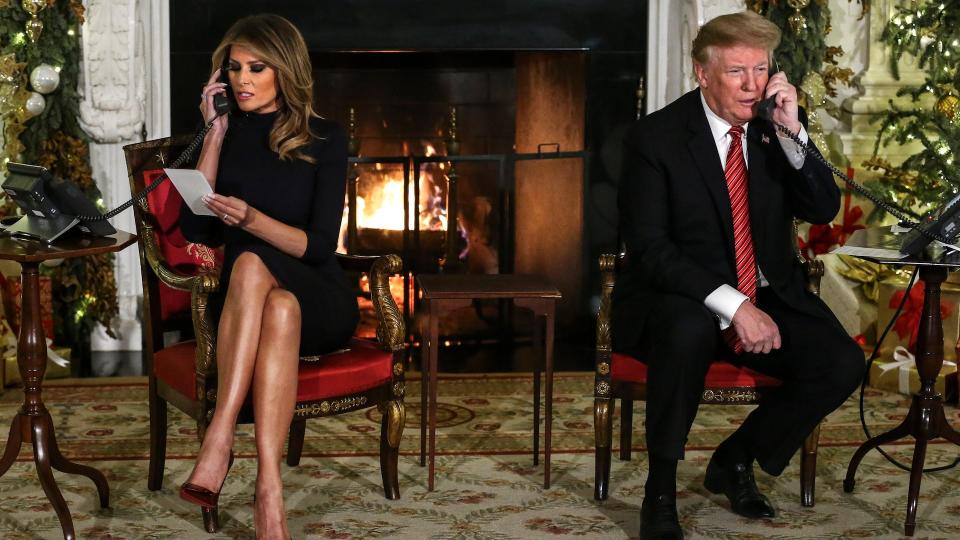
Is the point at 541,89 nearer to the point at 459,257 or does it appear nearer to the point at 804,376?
the point at 459,257

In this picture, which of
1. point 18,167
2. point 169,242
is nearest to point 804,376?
point 169,242

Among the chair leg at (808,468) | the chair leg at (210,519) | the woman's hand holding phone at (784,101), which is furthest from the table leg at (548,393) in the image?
the chair leg at (210,519)

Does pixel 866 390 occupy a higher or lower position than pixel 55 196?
lower

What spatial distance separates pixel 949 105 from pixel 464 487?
3.05 meters

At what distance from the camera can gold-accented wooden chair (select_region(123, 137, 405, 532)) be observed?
3377 millimetres

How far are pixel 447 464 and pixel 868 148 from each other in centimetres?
290

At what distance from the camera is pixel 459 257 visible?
6.13 meters

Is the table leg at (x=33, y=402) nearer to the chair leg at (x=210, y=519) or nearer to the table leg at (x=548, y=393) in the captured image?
the chair leg at (x=210, y=519)

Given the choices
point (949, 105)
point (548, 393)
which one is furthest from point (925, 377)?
point (949, 105)

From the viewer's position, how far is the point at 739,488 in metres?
3.53

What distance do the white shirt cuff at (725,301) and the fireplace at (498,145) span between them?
268 cm

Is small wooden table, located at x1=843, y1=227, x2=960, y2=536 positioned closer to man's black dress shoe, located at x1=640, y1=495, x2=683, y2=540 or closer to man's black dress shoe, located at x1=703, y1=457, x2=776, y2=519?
man's black dress shoe, located at x1=703, y1=457, x2=776, y2=519

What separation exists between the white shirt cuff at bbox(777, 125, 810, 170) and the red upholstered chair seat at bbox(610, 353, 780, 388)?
1.90 feet

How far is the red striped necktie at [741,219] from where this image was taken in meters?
3.48
